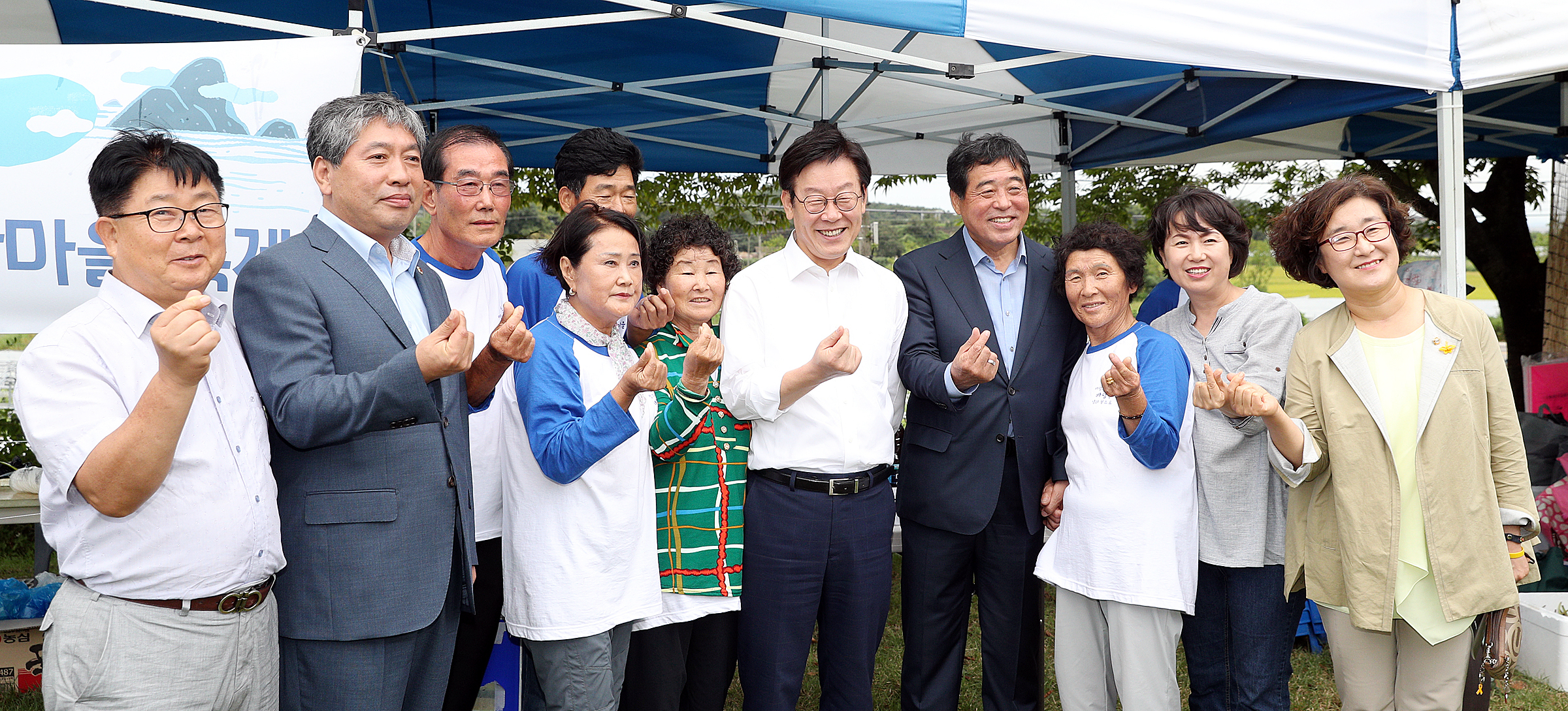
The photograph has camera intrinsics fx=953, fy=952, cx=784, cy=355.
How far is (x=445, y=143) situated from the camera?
2.75m

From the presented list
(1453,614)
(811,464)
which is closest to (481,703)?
(811,464)

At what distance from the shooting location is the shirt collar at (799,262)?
2.64 m

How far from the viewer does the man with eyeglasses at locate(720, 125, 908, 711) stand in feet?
8.30

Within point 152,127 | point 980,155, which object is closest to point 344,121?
point 152,127

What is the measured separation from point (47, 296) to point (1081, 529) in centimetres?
285

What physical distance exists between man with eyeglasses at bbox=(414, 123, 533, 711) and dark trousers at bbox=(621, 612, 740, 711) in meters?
→ 0.46

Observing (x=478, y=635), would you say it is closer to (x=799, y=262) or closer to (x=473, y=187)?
(x=473, y=187)

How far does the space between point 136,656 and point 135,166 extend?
0.87m

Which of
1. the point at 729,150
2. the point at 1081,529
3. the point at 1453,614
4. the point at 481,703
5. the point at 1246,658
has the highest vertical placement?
the point at 729,150

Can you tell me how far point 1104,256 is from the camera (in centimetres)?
264

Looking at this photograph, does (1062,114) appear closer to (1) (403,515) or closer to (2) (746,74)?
(2) (746,74)

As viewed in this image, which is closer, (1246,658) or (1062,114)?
(1246,658)

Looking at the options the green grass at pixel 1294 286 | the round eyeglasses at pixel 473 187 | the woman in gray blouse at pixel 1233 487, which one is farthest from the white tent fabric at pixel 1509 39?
the green grass at pixel 1294 286

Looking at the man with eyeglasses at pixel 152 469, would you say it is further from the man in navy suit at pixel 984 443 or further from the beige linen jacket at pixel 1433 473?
the beige linen jacket at pixel 1433 473
